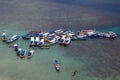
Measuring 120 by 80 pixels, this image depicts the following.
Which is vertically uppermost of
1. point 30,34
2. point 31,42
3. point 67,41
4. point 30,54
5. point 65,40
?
point 30,34

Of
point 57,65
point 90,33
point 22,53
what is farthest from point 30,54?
point 90,33

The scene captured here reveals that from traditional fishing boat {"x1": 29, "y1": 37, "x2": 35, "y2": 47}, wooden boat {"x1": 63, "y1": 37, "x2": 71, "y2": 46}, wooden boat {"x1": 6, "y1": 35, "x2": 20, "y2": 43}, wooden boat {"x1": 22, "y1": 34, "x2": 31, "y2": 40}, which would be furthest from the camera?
wooden boat {"x1": 22, "y1": 34, "x2": 31, "y2": 40}

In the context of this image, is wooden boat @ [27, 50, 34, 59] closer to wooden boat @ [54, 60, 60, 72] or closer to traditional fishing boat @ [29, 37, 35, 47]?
traditional fishing boat @ [29, 37, 35, 47]

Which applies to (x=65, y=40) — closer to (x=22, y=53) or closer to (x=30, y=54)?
(x=30, y=54)

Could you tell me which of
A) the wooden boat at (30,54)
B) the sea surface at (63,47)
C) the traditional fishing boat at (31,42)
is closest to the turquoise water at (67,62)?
the sea surface at (63,47)

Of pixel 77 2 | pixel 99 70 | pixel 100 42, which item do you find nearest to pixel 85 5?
pixel 77 2

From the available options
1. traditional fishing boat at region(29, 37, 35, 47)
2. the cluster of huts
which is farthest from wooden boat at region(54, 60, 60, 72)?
traditional fishing boat at region(29, 37, 35, 47)

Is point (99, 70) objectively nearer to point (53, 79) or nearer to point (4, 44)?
point (53, 79)
